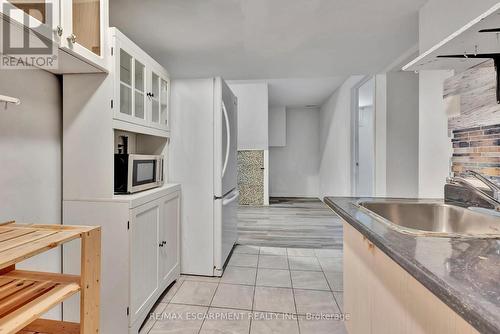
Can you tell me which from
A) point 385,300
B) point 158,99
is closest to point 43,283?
point 385,300

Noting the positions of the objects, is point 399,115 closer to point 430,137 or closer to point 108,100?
Answer: point 430,137

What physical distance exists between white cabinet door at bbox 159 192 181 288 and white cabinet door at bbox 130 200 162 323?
8 cm

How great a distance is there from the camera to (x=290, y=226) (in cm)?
417

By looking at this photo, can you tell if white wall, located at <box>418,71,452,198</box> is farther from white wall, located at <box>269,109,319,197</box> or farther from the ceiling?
white wall, located at <box>269,109,319,197</box>

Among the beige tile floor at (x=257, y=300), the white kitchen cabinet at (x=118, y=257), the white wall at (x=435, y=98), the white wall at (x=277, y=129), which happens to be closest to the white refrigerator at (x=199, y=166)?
the beige tile floor at (x=257, y=300)

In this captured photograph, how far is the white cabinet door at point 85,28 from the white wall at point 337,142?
3.69 meters

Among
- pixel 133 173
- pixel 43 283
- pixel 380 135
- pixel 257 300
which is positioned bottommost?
pixel 257 300

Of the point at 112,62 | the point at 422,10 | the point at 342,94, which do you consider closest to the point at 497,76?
the point at 422,10

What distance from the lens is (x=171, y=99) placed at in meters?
2.36

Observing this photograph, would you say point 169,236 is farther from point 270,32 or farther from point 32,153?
point 270,32

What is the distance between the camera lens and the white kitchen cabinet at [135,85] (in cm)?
154

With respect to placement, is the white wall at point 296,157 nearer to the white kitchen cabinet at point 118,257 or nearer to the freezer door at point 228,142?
the freezer door at point 228,142

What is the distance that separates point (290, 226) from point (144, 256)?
2.83 metres

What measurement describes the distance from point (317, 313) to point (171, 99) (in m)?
2.14
